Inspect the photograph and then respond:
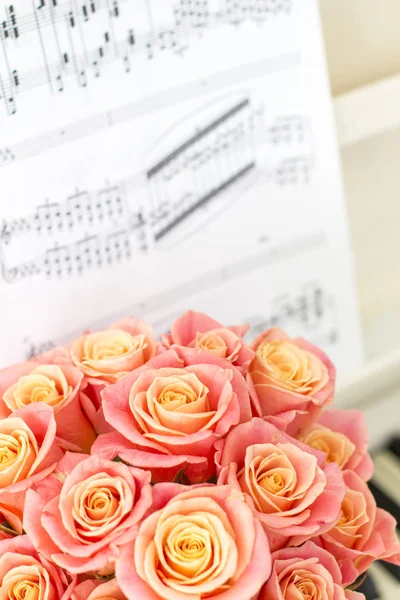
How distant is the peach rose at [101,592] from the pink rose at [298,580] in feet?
0.30

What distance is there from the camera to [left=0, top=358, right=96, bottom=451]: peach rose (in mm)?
483

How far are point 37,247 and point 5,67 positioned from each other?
6.2 inches

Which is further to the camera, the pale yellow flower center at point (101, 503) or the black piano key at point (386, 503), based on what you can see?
the black piano key at point (386, 503)

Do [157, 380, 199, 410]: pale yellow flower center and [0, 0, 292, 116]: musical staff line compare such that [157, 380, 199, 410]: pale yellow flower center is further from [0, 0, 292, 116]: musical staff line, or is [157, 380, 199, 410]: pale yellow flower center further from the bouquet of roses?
[0, 0, 292, 116]: musical staff line

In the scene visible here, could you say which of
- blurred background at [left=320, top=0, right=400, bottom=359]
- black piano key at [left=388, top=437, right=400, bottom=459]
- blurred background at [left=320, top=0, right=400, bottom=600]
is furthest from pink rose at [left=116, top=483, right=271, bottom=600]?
black piano key at [left=388, top=437, right=400, bottom=459]

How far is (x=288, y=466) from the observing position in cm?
42

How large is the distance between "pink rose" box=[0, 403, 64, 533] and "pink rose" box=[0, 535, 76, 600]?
0.03 m

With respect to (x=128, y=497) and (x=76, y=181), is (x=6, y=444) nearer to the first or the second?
(x=128, y=497)

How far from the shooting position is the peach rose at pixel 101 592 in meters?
0.39

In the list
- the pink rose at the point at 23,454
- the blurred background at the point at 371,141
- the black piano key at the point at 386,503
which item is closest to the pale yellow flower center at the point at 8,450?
the pink rose at the point at 23,454

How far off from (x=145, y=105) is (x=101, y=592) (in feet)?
1.39

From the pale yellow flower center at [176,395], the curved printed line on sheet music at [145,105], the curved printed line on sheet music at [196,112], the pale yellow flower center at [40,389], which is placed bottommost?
the pale yellow flower center at [40,389]

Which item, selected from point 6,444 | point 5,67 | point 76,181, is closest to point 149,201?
point 76,181

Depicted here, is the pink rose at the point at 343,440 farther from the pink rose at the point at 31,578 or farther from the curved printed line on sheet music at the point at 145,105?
the curved printed line on sheet music at the point at 145,105
